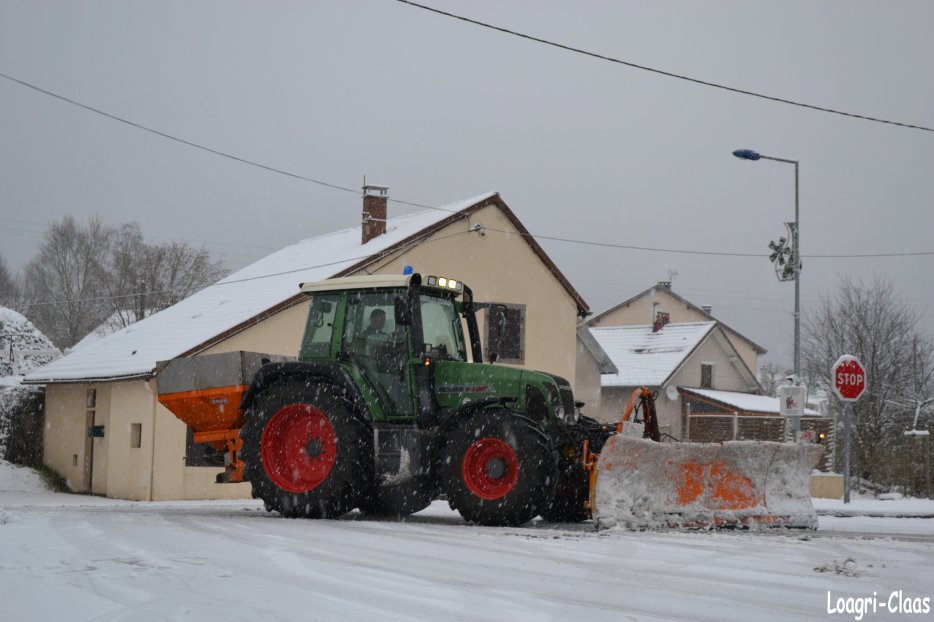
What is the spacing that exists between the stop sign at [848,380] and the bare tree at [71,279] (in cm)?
4029

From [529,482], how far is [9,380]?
21.5 meters

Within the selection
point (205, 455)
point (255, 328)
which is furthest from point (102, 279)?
point (205, 455)

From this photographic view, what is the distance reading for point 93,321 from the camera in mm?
52062

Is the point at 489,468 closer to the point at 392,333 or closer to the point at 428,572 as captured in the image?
the point at 392,333

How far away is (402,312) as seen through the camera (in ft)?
34.3

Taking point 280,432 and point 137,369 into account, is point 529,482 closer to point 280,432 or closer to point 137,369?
point 280,432

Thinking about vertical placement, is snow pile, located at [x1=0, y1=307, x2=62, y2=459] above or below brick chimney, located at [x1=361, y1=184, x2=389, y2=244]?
below

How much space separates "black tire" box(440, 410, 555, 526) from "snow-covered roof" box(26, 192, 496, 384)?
11.7 meters

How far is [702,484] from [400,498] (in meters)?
3.23

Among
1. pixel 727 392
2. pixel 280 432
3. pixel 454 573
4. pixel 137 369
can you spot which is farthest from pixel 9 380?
pixel 727 392

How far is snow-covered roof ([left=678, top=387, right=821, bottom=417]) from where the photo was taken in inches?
1469

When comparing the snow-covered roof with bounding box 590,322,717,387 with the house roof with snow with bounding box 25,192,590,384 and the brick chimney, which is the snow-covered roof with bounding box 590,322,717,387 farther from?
the brick chimney

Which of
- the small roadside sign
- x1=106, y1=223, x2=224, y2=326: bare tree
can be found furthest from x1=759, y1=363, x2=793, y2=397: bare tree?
the small roadside sign

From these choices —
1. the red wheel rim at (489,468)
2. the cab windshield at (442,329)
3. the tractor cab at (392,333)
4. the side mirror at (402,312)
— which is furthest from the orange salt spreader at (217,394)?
the red wheel rim at (489,468)
